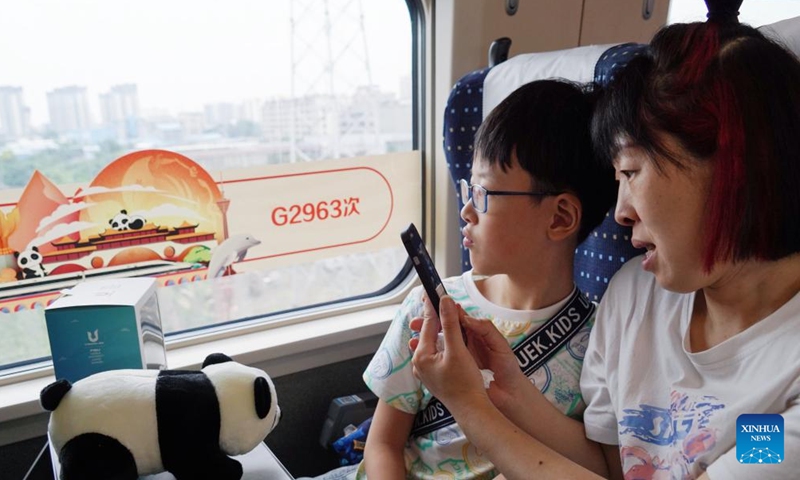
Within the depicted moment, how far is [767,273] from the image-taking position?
0.90 metres

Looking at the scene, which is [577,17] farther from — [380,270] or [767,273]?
[767,273]

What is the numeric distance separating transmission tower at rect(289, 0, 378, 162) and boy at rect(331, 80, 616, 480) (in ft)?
2.41

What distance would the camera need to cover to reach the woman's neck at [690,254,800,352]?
2.94ft

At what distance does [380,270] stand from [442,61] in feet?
2.38

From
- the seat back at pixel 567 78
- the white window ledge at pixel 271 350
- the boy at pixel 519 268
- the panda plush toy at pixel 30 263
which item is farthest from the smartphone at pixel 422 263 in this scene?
the panda plush toy at pixel 30 263

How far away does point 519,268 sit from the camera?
1239 millimetres

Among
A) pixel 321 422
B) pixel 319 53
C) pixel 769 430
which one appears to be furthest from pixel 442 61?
pixel 769 430

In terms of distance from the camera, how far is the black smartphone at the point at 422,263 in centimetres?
102

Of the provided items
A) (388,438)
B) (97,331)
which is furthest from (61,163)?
(388,438)

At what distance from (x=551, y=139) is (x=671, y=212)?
0.34 meters

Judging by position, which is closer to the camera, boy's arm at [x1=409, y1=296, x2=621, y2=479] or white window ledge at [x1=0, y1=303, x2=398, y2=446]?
boy's arm at [x1=409, y1=296, x2=621, y2=479]

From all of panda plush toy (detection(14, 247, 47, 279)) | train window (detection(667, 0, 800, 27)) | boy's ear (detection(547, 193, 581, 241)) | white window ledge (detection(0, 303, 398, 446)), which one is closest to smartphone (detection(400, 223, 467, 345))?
boy's ear (detection(547, 193, 581, 241))

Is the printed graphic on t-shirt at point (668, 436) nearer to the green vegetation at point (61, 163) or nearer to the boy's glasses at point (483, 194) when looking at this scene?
the boy's glasses at point (483, 194)

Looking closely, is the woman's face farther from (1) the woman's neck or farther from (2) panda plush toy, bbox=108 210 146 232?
(2) panda plush toy, bbox=108 210 146 232
